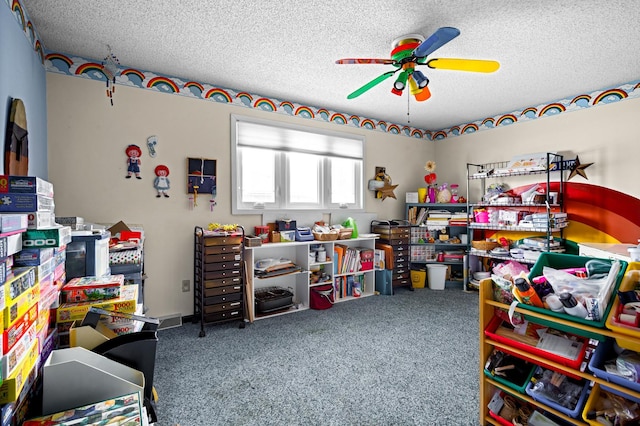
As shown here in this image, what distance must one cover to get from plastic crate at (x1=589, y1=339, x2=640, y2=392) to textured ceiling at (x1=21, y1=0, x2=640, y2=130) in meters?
2.06

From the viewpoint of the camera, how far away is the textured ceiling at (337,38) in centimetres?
211

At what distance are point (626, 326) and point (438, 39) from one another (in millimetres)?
1635

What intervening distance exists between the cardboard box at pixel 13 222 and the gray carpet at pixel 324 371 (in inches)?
54.5

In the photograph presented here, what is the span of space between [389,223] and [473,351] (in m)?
2.27

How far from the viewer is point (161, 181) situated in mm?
3191

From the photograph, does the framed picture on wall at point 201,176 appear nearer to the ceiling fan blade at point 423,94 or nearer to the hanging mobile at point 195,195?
the hanging mobile at point 195,195

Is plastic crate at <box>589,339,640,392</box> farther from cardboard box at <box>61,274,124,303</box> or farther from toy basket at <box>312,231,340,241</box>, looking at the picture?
toy basket at <box>312,231,340,241</box>

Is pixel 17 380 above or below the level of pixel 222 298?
above

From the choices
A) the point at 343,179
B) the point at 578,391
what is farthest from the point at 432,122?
the point at 578,391

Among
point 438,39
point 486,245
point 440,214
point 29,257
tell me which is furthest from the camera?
point 440,214

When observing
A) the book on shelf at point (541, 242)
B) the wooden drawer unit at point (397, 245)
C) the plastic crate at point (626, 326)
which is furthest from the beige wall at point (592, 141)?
the plastic crate at point (626, 326)

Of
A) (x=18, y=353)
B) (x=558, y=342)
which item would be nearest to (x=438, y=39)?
(x=558, y=342)

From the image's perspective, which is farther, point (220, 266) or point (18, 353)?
point (220, 266)

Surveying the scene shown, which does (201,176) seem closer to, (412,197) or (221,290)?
(221,290)
